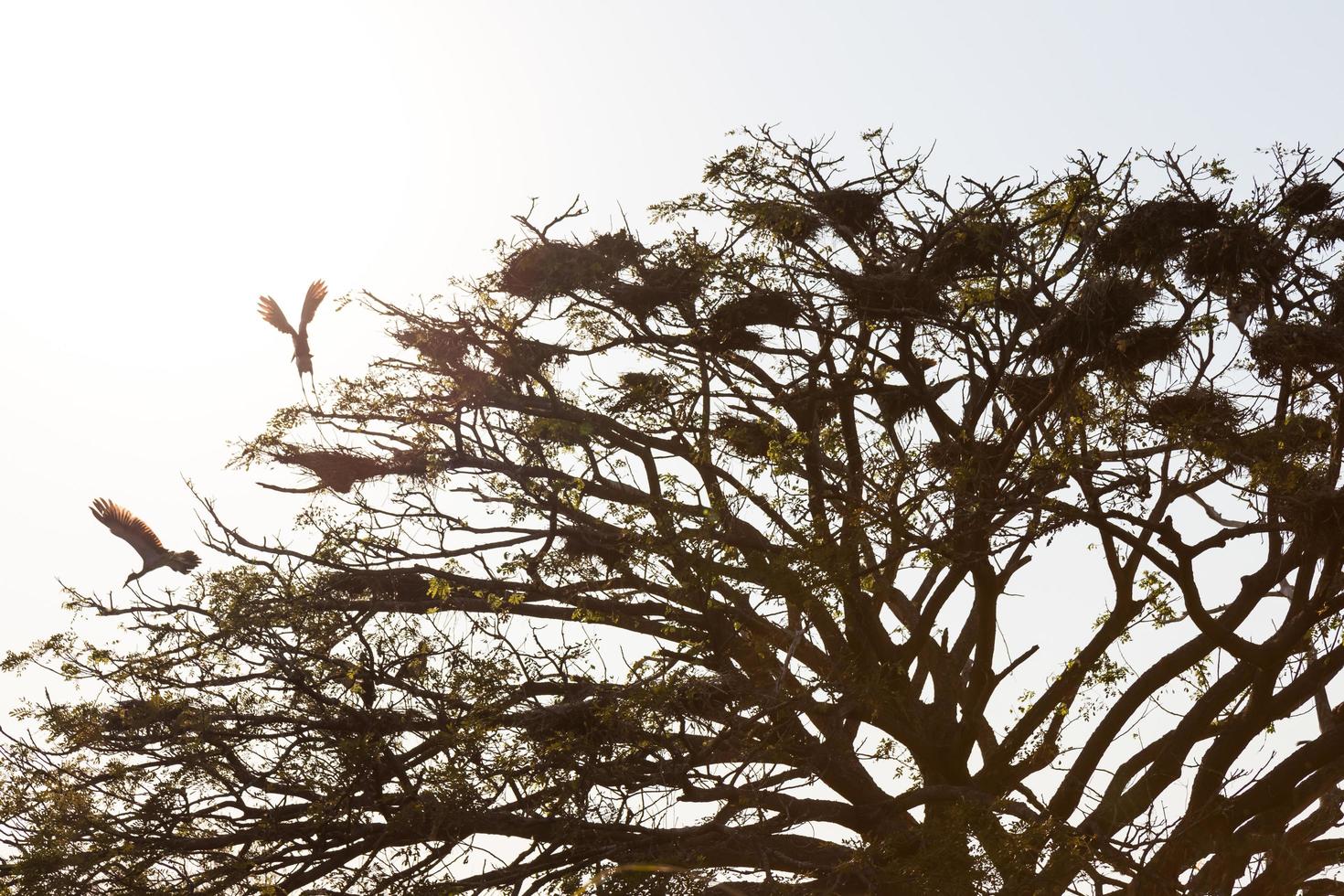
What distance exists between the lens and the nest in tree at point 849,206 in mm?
10664

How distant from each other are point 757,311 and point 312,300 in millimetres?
4207

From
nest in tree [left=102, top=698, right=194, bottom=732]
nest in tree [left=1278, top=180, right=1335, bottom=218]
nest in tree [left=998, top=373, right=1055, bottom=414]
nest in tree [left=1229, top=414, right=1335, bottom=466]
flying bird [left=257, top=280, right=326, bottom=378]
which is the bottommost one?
nest in tree [left=1229, top=414, right=1335, bottom=466]

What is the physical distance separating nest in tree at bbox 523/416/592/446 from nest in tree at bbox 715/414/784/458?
140 cm

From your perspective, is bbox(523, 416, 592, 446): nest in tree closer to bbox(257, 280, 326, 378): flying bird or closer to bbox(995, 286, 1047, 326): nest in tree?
bbox(257, 280, 326, 378): flying bird

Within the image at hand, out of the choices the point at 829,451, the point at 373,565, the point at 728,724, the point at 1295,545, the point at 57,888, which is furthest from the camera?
the point at 829,451

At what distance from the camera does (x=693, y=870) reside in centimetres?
799

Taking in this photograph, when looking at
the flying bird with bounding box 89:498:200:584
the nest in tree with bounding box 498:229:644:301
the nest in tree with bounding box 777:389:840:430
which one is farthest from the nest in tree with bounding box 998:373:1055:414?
the flying bird with bounding box 89:498:200:584

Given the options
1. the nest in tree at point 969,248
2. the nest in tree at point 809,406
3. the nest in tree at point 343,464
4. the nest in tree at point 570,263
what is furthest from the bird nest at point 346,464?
the nest in tree at point 969,248

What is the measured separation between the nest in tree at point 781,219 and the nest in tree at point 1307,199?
3745 mm

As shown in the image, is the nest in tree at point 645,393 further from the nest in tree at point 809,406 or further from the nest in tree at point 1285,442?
the nest in tree at point 1285,442

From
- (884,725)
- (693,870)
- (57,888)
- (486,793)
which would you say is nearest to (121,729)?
(57,888)

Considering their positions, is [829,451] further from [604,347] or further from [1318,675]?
[1318,675]

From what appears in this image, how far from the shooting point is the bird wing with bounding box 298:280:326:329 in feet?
37.0

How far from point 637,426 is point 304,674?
3981 millimetres
